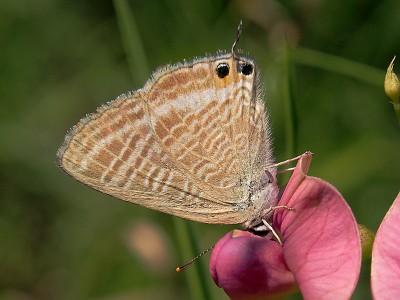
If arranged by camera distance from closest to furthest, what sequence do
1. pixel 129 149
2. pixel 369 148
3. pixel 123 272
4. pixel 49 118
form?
1. pixel 129 149
2. pixel 369 148
3. pixel 123 272
4. pixel 49 118

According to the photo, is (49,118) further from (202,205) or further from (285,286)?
(285,286)

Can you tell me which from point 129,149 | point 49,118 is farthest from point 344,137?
point 129,149

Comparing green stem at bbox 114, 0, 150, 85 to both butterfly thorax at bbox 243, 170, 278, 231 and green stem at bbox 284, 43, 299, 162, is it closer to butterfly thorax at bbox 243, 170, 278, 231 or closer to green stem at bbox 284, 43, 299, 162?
green stem at bbox 284, 43, 299, 162

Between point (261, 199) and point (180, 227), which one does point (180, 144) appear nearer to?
point (261, 199)

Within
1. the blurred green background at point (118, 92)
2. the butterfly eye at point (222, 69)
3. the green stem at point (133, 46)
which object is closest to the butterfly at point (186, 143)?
the butterfly eye at point (222, 69)

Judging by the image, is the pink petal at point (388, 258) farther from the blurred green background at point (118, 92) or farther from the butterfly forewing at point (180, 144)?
the blurred green background at point (118, 92)

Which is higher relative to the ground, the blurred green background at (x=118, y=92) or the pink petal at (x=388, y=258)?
the blurred green background at (x=118, y=92)

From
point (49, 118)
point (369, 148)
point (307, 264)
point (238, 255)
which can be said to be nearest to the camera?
point (307, 264)
